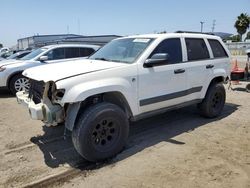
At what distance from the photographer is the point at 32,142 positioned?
16.9 feet

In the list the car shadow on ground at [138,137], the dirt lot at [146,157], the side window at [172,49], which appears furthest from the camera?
the side window at [172,49]

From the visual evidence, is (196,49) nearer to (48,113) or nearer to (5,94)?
(48,113)

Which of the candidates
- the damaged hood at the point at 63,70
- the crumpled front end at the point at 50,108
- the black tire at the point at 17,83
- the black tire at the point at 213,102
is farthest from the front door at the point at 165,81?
the black tire at the point at 17,83

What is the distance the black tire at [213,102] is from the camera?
6391 millimetres

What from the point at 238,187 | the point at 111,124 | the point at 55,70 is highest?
the point at 55,70

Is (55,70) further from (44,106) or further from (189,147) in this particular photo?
(189,147)

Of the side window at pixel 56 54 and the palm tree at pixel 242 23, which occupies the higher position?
the palm tree at pixel 242 23

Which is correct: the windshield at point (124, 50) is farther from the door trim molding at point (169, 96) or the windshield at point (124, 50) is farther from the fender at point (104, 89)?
the door trim molding at point (169, 96)

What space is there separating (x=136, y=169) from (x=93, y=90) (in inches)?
49.9

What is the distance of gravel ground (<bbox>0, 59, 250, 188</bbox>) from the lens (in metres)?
3.78

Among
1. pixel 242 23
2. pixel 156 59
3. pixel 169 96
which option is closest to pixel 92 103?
pixel 156 59

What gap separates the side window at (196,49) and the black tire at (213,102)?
30.4 inches

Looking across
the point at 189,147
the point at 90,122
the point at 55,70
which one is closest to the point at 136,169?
the point at 90,122

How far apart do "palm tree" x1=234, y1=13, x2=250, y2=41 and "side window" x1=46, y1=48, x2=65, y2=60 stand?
A: 61.2 m
